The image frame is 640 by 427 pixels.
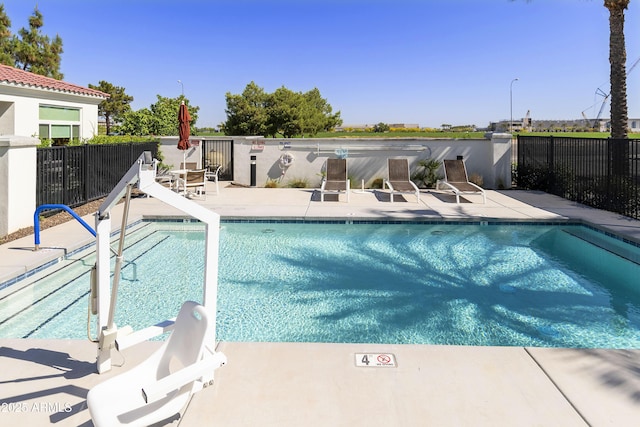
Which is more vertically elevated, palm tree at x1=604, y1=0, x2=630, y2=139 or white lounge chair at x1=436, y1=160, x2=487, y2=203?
palm tree at x1=604, y1=0, x2=630, y2=139

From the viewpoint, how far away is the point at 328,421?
272 centimetres

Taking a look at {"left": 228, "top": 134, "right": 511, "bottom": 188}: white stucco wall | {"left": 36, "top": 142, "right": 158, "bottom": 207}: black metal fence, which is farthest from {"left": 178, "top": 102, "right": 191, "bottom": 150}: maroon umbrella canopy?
{"left": 228, "top": 134, "right": 511, "bottom": 188}: white stucco wall

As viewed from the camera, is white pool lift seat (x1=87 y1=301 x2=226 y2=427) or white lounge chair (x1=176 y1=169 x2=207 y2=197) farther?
white lounge chair (x1=176 y1=169 x2=207 y2=197)

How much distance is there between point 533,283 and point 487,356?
330 centimetres

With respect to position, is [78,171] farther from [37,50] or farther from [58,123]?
[37,50]

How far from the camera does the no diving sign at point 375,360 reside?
3428 mm

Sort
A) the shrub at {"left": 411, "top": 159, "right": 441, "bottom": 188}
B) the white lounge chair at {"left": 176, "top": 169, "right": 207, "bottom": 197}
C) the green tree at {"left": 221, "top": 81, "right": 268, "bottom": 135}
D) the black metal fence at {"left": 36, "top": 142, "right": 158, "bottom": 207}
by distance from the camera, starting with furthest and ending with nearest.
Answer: the green tree at {"left": 221, "top": 81, "right": 268, "bottom": 135} < the shrub at {"left": 411, "top": 159, "right": 441, "bottom": 188} < the white lounge chair at {"left": 176, "top": 169, "right": 207, "bottom": 197} < the black metal fence at {"left": 36, "top": 142, "right": 158, "bottom": 207}

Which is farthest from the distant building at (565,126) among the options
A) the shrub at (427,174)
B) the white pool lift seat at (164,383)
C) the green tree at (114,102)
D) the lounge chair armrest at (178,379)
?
the lounge chair armrest at (178,379)

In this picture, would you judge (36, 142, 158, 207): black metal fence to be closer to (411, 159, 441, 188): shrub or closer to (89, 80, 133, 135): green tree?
(411, 159, 441, 188): shrub

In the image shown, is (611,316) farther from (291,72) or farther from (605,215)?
(291,72)

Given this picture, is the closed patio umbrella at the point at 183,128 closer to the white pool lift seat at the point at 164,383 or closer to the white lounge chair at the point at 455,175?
the white lounge chair at the point at 455,175

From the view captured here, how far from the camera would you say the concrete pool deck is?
2.77 metres

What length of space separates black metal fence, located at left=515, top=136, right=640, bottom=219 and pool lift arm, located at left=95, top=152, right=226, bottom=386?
35.0ft

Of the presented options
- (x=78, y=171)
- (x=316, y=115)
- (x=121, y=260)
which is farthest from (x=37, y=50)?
(x=121, y=260)
